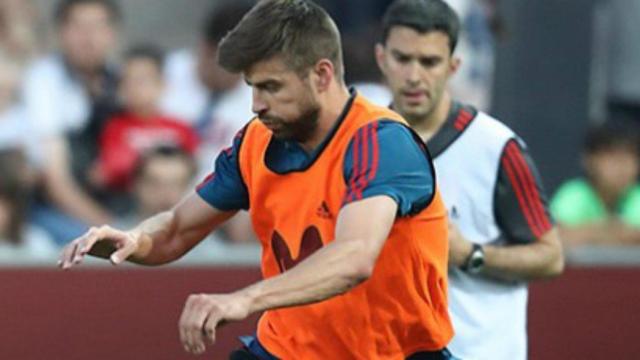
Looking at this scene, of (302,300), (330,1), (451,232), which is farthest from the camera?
(330,1)

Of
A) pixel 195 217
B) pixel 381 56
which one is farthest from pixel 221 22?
pixel 195 217

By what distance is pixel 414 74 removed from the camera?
632 centimetres

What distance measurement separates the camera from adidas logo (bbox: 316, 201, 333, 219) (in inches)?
201

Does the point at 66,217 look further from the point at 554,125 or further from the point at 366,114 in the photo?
the point at 366,114

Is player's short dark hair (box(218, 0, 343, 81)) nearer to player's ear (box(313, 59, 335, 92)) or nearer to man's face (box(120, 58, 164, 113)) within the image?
player's ear (box(313, 59, 335, 92))

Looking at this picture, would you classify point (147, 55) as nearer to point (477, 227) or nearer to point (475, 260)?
point (477, 227)

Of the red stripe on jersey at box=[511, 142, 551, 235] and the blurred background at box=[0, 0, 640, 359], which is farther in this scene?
the blurred background at box=[0, 0, 640, 359]

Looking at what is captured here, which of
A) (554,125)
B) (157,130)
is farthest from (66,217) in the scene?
(554,125)

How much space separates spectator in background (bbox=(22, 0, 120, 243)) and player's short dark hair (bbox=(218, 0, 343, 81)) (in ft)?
13.6

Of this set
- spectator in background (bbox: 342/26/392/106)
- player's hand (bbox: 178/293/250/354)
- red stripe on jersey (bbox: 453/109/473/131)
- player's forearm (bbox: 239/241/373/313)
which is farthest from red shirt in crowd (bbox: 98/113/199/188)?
player's hand (bbox: 178/293/250/354)

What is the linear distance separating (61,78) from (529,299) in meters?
2.65

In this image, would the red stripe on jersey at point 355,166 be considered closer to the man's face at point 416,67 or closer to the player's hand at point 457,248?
the player's hand at point 457,248

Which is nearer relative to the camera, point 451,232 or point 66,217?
point 451,232

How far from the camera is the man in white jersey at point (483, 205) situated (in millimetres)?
6234
